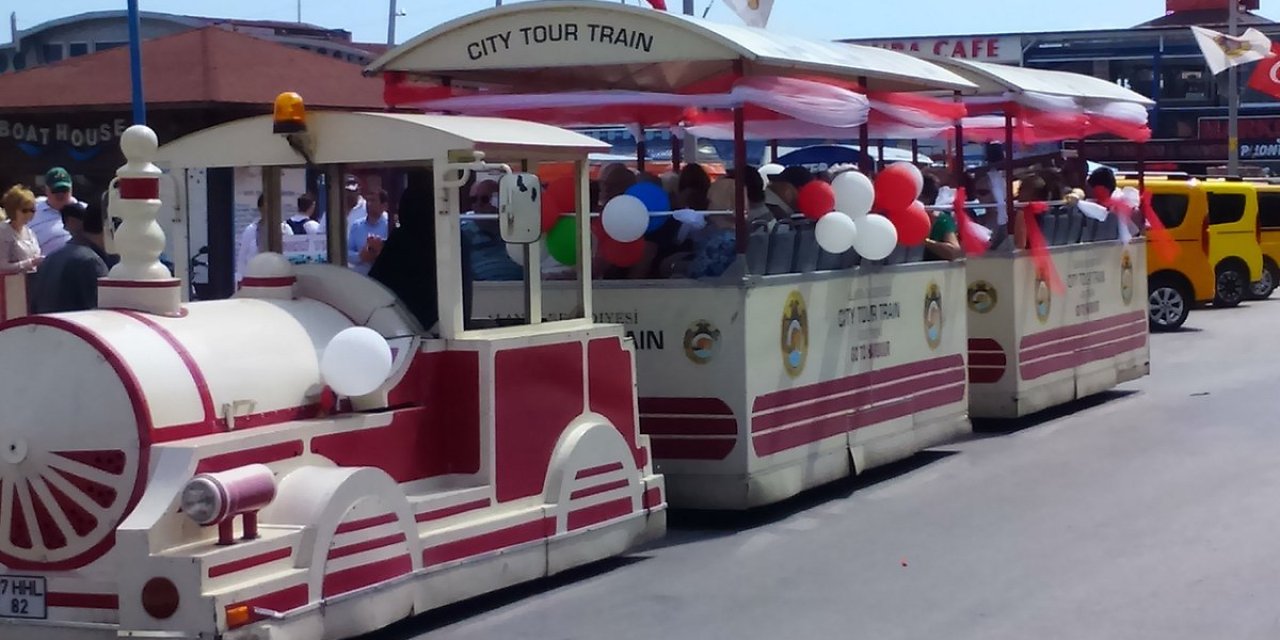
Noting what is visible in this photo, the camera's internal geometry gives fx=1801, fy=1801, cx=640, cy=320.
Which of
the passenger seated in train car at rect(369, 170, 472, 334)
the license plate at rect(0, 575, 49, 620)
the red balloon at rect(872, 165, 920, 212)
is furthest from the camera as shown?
the red balloon at rect(872, 165, 920, 212)

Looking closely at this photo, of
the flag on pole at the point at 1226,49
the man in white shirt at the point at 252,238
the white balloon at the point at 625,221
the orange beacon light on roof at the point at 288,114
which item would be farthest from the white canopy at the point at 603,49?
the flag on pole at the point at 1226,49

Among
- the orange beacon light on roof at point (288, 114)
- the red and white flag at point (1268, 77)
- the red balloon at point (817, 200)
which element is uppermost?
the red and white flag at point (1268, 77)

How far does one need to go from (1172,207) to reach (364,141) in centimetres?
1815

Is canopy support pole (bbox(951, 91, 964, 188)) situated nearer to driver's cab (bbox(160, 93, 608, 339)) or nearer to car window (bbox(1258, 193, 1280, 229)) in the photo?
driver's cab (bbox(160, 93, 608, 339))

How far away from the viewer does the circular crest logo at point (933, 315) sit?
482 inches

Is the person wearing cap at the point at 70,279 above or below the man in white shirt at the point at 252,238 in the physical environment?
below

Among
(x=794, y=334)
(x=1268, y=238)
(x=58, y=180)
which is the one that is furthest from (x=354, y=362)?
(x=1268, y=238)

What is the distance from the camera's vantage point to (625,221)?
391 inches

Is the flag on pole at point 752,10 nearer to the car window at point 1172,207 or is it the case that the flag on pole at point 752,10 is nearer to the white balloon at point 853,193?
the white balloon at point 853,193

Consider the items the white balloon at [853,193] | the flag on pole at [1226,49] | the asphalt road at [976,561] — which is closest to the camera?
the asphalt road at [976,561]

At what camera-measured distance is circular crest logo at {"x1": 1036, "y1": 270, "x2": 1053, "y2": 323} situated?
566 inches

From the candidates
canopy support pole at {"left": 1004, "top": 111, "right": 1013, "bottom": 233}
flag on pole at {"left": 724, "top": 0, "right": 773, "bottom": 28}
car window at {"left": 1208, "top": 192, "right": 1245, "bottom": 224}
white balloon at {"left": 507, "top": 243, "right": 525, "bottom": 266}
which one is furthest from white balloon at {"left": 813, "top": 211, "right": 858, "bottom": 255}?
car window at {"left": 1208, "top": 192, "right": 1245, "bottom": 224}

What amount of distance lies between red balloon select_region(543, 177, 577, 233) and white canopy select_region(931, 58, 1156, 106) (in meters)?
4.61

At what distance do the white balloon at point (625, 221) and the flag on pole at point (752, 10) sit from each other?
8160 mm
